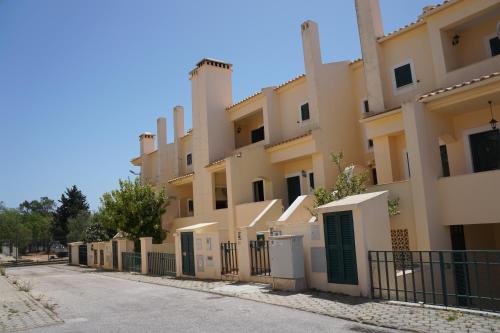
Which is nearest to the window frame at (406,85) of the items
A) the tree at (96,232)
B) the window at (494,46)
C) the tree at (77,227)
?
the window at (494,46)

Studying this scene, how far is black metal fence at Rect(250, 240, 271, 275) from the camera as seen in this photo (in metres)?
14.5

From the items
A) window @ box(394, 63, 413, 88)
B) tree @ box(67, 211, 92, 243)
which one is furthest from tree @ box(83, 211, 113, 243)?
window @ box(394, 63, 413, 88)

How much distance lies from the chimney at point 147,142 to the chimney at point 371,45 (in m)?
25.2

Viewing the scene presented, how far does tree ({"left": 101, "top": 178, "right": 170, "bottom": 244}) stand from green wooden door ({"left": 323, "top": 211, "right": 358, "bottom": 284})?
16.9 meters

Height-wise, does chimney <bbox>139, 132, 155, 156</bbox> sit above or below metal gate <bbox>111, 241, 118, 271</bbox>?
above

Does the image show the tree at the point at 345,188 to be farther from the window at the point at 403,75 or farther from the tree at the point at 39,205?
the tree at the point at 39,205

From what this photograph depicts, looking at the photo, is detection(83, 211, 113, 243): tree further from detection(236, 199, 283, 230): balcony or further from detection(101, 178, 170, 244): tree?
detection(236, 199, 283, 230): balcony

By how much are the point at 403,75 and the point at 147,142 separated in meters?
26.7

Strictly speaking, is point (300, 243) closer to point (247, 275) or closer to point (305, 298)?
point (305, 298)

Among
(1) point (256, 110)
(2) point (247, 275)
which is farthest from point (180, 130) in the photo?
(2) point (247, 275)

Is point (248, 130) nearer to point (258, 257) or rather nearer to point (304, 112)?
point (304, 112)

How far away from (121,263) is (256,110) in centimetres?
1196

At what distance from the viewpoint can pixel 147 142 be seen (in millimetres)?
39094

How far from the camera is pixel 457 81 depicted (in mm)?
14852
